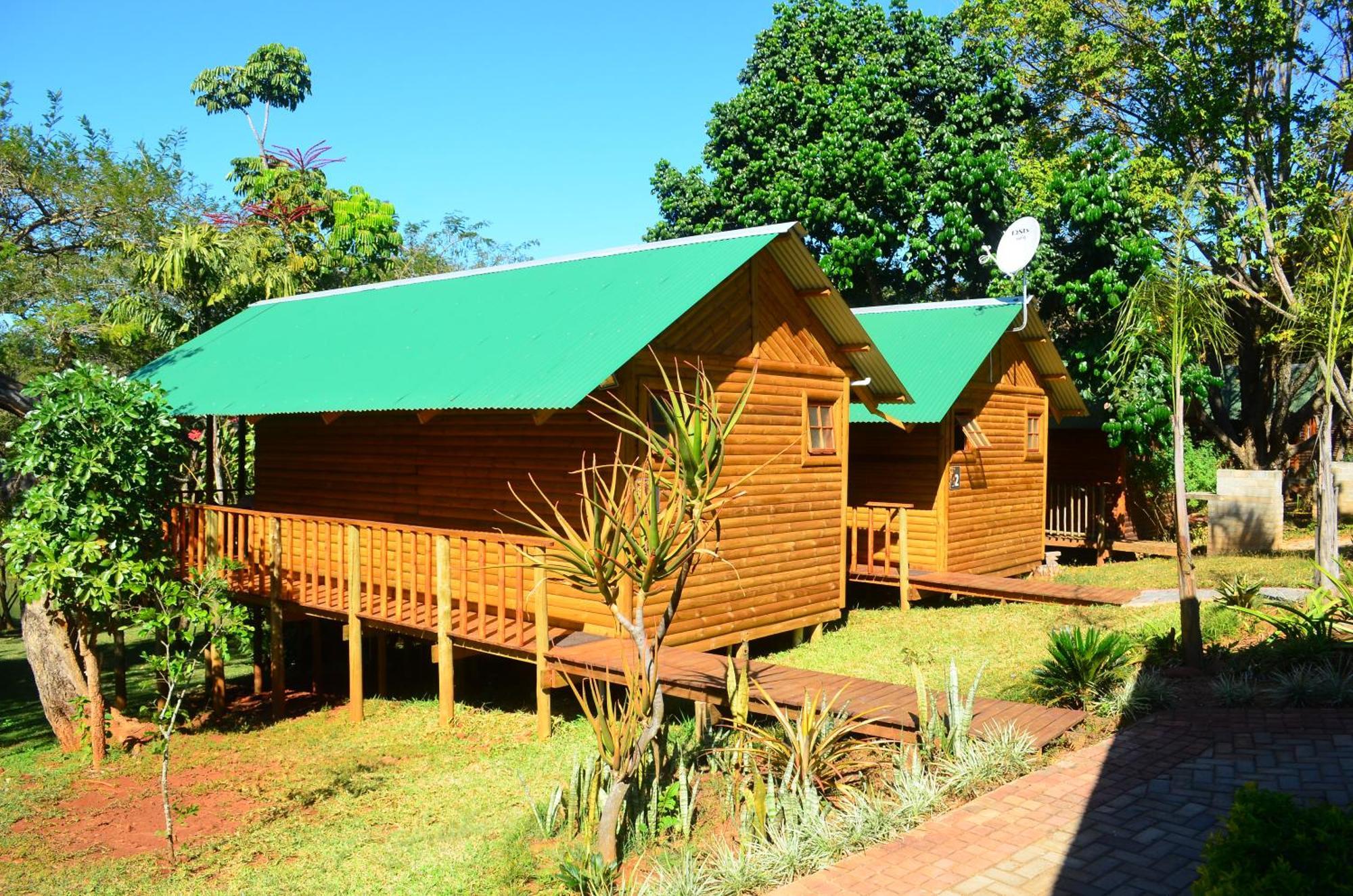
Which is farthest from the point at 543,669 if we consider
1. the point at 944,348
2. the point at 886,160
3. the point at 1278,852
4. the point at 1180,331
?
the point at 886,160

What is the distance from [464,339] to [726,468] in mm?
3821

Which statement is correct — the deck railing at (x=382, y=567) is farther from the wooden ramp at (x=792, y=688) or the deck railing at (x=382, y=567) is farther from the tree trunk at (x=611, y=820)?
the tree trunk at (x=611, y=820)

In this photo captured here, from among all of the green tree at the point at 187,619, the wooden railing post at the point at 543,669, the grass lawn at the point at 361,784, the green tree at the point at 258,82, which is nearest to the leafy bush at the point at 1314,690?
the grass lawn at the point at 361,784

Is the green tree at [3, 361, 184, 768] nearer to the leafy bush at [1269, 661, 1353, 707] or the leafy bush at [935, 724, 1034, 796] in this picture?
the leafy bush at [935, 724, 1034, 796]

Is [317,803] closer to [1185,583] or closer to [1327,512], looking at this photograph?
[1185,583]

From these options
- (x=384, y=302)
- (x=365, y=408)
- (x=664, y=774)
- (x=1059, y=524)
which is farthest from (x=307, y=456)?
(x=1059, y=524)

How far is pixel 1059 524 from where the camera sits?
23.6 meters

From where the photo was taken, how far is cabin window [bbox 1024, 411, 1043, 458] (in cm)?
2020

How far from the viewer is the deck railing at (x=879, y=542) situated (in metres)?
16.9

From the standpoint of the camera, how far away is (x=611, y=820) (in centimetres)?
650

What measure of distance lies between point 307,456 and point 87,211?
11285 millimetres

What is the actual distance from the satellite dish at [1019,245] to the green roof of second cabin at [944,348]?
886 millimetres

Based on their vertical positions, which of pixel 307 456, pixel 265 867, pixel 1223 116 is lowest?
pixel 265 867

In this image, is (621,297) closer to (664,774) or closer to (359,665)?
(359,665)
